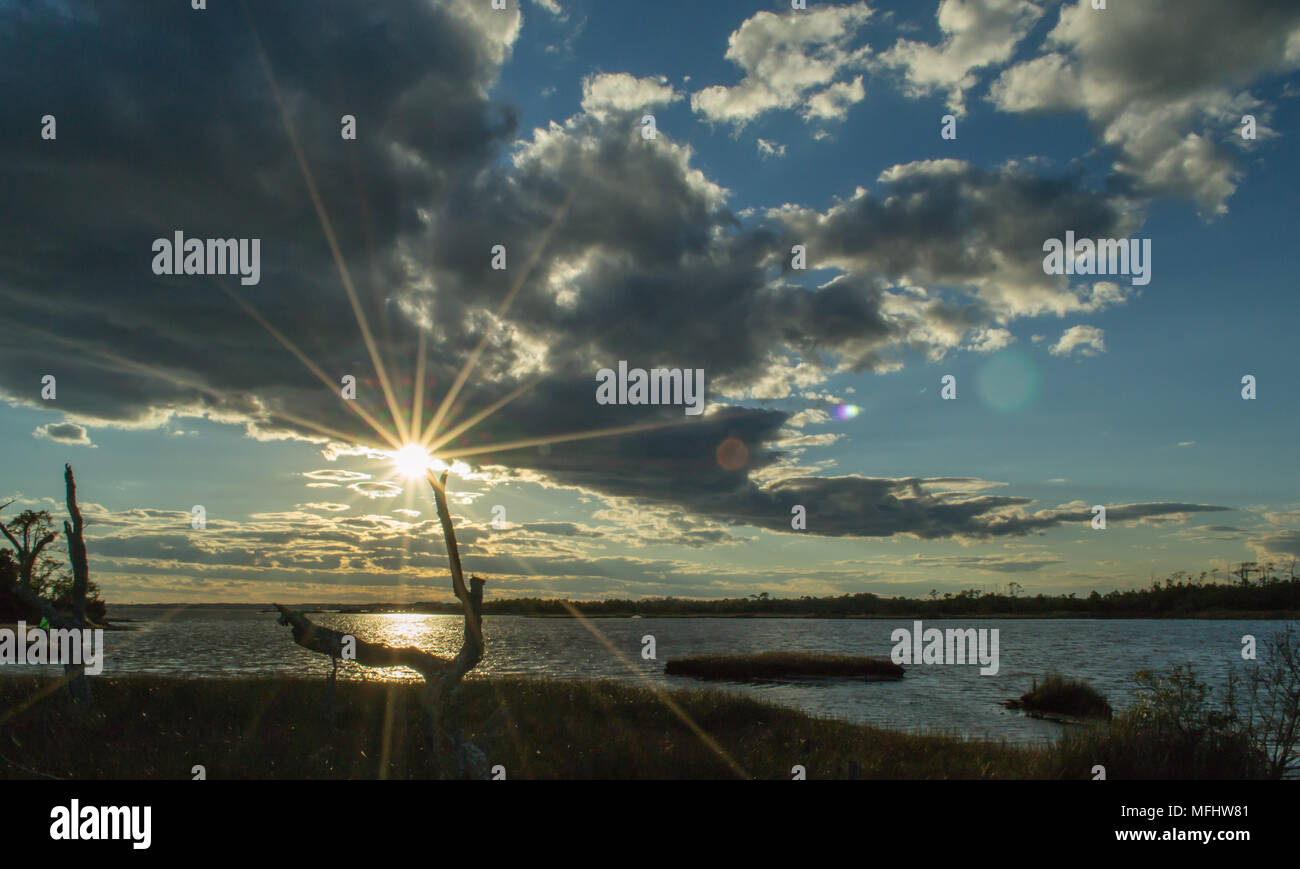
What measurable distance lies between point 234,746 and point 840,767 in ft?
43.6

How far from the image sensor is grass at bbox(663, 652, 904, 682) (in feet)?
193

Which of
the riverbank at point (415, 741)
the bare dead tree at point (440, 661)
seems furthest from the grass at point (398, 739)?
the bare dead tree at point (440, 661)

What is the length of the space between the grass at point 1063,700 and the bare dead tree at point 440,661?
37553 millimetres

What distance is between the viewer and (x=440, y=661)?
11.4 meters

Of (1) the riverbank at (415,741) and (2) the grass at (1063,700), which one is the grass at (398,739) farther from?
(2) the grass at (1063,700)

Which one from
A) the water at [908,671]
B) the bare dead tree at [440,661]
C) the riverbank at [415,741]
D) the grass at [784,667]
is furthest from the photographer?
the grass at [784,667]

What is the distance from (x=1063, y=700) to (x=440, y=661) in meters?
40.4

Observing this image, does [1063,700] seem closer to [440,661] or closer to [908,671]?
[908,671]

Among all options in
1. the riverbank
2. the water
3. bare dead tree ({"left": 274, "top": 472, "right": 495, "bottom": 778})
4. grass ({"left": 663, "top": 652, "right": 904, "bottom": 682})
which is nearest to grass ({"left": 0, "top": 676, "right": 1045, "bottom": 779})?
the riverbank

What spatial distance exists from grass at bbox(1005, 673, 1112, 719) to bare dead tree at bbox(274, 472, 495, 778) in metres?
37.6

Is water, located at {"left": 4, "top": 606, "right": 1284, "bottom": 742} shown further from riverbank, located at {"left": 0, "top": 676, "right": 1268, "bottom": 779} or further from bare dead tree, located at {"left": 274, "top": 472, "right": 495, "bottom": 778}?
bare dead tree, located at {"left": 274, "top": 472, "right": 495, "bottom": 778}

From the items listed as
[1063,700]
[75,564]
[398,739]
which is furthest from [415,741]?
[1063,700]

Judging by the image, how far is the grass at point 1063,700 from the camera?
1524 inches

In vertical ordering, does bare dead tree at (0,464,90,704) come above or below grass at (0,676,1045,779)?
above
